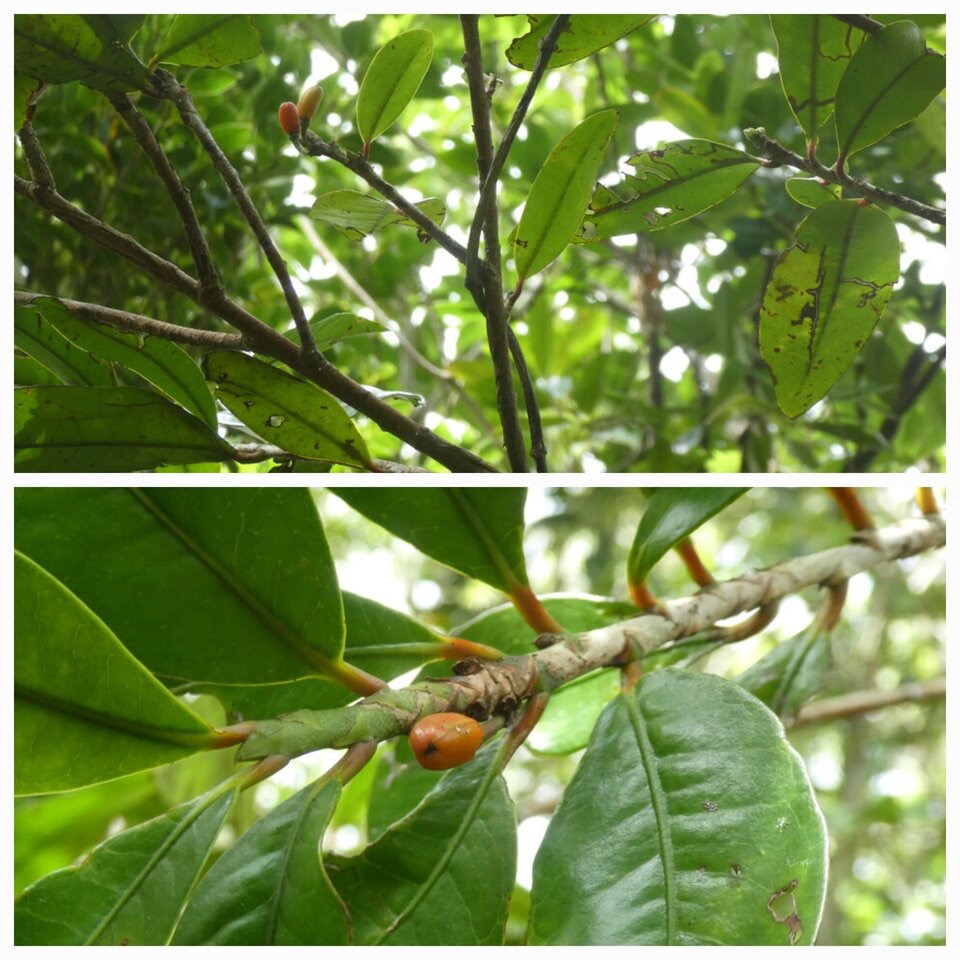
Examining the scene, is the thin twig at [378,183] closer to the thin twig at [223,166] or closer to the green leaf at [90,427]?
the thin twig at [223,166]

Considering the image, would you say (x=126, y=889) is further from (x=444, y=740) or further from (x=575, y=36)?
(x=575, y=36)

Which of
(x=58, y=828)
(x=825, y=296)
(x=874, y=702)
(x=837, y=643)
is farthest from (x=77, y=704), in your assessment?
(x=837, y=643)

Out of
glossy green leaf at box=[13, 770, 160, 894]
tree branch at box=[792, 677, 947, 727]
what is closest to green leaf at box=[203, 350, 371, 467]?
glossy green leaf at box=[13, 770, 160, 894]

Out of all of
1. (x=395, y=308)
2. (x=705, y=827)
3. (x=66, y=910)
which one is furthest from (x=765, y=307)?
(x=395, y=308)

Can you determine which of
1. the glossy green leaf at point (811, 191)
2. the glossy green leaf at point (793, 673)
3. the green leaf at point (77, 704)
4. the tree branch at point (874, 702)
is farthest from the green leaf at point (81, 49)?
the tree branch at point (874, 702)
